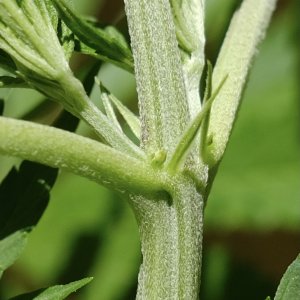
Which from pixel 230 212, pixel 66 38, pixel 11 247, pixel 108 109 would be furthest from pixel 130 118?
pixel 230 212

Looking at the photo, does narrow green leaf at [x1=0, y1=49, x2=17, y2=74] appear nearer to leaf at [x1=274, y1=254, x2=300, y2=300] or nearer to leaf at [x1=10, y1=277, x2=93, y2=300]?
leaf at [x1=10, y1=277, x2=93, y2=300]

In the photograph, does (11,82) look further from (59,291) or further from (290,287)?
(290,287)

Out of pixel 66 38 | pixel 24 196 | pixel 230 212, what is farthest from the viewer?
pixel 230 212

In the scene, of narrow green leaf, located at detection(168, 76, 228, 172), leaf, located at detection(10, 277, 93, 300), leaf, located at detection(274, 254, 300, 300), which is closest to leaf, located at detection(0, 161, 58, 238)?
leaf, located at detection(10, 277, 93, 300)

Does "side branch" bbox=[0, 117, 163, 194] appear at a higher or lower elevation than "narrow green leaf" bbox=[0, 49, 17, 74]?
lower

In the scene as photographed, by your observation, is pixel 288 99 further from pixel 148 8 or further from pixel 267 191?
pixel 148 8

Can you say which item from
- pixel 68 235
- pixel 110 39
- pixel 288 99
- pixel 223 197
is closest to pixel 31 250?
pixel 68 235
